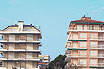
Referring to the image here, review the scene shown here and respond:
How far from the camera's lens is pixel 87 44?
278 ft

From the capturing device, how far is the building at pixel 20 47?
8212cm

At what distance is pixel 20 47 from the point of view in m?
83.3

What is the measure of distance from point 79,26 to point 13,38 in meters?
19.3

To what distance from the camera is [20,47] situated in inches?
3280

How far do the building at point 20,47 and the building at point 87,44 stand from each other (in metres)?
10.4

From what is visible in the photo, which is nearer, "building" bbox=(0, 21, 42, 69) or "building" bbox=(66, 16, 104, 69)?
"building" bbox=(0, 21, 42, 69)

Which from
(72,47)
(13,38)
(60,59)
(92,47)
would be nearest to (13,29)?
(13,38)

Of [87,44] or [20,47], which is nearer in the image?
[20,47]

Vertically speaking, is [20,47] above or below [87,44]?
below

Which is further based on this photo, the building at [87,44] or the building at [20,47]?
the building at [87,44]

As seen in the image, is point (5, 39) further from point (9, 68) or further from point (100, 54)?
point (100, 54)

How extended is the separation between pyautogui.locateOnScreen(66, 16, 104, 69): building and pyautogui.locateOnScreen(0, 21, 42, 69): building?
10415mm

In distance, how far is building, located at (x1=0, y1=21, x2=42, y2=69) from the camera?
8212 cm

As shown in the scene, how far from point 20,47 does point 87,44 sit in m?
19.2
